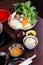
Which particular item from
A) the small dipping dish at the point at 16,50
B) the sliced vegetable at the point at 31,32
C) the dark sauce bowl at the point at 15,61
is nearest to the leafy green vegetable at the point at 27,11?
the sliced vegetable at the point at 31,32

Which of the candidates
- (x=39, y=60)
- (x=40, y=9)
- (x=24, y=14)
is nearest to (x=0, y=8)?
(x=24, y=14)

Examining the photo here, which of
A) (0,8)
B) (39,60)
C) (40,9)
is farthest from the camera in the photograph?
(40,9)

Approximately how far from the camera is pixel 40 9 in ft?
8.66

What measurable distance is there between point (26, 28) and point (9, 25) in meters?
0.16

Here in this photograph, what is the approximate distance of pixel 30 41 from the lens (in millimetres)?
1282

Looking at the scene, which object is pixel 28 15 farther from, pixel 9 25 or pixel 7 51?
pixel 7 51

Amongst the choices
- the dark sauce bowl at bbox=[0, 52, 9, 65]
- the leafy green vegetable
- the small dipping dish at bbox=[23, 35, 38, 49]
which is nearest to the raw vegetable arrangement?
the leafy green vegetable

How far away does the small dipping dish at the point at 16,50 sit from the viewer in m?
1.17

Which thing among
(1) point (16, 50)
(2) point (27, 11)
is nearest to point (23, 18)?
(2) point (27, 11)

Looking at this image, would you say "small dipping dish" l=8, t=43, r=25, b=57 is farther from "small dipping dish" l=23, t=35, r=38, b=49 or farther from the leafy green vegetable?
the leafy green vegetable

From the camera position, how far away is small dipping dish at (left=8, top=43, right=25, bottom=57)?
117 centimetres

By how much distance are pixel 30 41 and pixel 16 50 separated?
0.15 metres

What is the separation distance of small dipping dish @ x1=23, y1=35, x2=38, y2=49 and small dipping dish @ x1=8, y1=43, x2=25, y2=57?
5 cm

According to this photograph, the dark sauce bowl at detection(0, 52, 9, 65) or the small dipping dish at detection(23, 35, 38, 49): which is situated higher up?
the small dipping dish at detection(23, 35, 38, 49)
